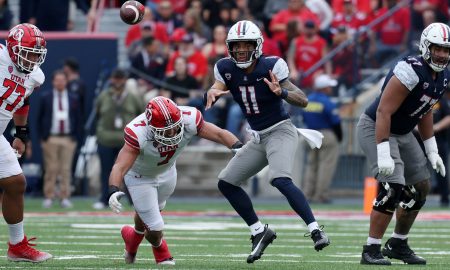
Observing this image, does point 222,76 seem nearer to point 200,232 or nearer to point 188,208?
point 200,232

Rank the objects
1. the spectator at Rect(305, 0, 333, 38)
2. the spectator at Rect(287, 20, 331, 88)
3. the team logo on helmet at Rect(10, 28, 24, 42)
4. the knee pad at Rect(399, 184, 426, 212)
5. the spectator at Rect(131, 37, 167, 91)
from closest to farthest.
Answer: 1. the team logo on helmet at Rect(10, 28, 24, 42)
2. the knee pad at Rect(399, 184, 426, 212)
3. the spectator at Rect(287, 20, 331, 88)
4. the spectator at Rect(131, 37, 167, 91)
5. the spectator at Rect(305, 0, 333, 38)

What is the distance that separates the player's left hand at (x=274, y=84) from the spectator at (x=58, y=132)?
299 inches

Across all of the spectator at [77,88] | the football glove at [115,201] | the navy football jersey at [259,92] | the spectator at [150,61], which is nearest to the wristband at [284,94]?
the navy football jersey at [259,92]

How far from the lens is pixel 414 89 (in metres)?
9.32

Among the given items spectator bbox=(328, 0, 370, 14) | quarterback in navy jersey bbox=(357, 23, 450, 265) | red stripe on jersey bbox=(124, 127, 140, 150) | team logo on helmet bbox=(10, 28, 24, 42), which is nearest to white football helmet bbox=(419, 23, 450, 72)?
quarterback in navy jersey bbox=(357, 23, 450, 265)

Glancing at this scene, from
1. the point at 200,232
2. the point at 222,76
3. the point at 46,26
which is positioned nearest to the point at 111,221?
the point at 200,232

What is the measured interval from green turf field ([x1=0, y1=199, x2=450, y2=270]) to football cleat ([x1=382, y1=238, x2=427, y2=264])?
0.26ft

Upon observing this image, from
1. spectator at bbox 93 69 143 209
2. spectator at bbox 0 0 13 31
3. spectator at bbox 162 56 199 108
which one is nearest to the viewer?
spectator at bbox 93 69 143 209

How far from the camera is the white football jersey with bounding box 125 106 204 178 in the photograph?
30.1ft

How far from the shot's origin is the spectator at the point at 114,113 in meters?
16.3

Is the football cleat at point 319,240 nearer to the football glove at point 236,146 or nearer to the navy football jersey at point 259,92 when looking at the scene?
the football glove at point 236,146

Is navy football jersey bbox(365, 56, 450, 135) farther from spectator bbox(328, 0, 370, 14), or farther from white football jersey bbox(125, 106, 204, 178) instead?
spectator bbox(328, 0, 370, 14)

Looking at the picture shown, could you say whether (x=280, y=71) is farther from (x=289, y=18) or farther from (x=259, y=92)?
(x=289, y=18)

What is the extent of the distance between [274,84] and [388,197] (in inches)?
48.2
